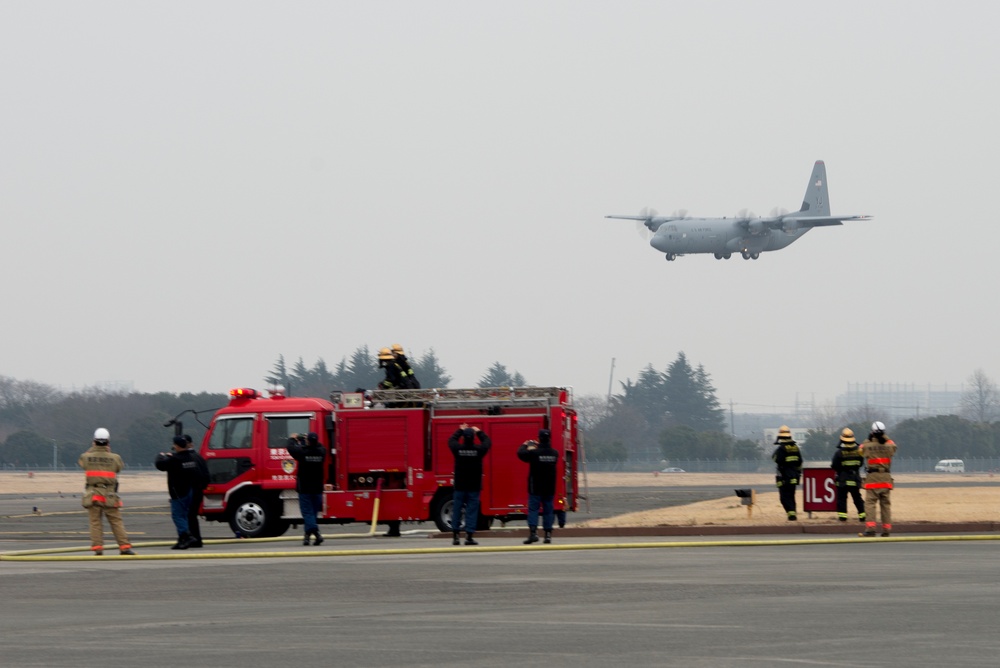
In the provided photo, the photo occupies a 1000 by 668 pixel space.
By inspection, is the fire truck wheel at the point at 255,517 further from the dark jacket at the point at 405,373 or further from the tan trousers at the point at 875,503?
the tan trousers at the point at 875,503

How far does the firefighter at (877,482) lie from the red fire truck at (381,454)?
16.0ft

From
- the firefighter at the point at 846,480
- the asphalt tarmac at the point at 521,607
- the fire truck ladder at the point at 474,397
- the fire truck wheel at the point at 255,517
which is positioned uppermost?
the fire truck ladder at the point at 474,397

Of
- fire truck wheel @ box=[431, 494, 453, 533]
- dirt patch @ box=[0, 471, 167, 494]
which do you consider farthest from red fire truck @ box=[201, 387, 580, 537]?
dirt patch @ box=[0, 471, 167, 494]

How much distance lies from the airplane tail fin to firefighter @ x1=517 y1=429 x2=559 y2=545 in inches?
3610

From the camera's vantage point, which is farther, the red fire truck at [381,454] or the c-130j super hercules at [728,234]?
the c-130j super hercules at [728,234]

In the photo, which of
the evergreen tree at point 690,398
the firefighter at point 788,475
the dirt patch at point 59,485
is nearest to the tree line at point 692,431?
the evergreen tree at point 690,398

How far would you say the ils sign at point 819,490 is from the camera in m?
25.9

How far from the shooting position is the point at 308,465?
2255cm

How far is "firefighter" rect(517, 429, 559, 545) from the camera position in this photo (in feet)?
72.0

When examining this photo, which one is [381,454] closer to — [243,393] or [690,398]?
[243,393]

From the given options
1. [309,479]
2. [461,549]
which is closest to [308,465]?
[309,479]

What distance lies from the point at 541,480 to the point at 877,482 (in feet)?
16.0

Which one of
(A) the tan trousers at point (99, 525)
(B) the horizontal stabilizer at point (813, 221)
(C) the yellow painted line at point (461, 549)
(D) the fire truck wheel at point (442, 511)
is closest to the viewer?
(C) the yellow painted line at point (461, 549)

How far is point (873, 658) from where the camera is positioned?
9.34m
